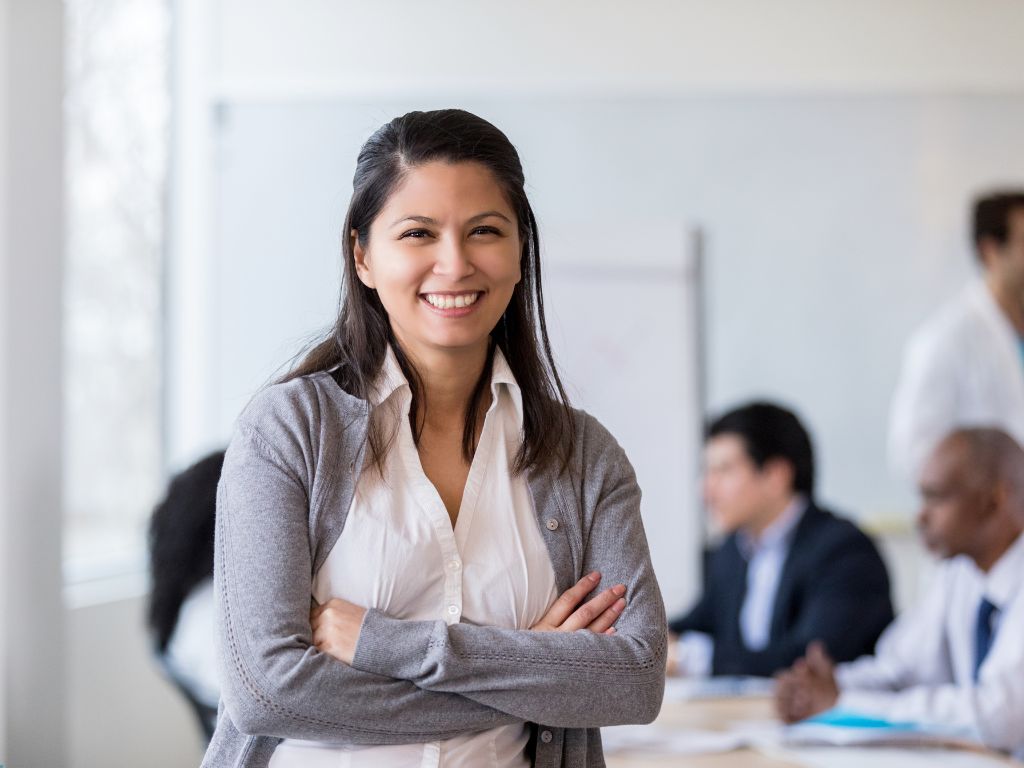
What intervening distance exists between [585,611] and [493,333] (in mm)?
376

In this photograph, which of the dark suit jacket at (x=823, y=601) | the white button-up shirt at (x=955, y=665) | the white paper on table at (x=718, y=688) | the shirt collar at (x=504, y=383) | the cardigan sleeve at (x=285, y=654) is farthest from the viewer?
the dark suit jacket at (x=823, y=601)

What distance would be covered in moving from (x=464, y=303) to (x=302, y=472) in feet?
0.88

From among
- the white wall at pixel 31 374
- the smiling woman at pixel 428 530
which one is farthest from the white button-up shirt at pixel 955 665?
the white wall at pixel 31 374

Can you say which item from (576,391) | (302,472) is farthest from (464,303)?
(576,391)

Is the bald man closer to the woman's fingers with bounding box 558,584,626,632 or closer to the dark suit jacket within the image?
the dark suit jacket

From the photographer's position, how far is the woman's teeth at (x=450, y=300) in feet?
4.39

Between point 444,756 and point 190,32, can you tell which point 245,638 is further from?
point 190,32

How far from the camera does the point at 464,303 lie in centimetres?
134

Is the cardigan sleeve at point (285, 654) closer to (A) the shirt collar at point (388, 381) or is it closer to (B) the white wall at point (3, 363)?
(A) the shirt collar at point (388, 381)

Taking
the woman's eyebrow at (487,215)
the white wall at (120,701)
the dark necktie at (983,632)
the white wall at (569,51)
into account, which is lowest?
the white wall at (120,701)

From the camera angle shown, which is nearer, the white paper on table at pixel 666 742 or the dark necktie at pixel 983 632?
the white paper on table at pixel 666 742

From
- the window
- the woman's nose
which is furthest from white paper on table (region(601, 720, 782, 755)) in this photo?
the window

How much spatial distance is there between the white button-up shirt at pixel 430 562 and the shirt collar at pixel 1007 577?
6.02 feet

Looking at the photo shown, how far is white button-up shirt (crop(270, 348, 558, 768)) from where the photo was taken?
1.32 m
